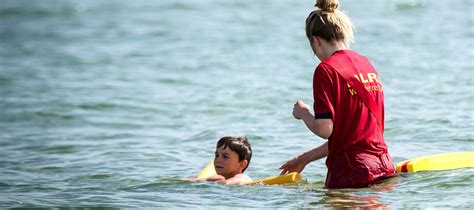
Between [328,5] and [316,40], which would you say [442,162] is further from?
[328,5]

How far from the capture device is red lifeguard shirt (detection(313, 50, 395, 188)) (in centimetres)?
590

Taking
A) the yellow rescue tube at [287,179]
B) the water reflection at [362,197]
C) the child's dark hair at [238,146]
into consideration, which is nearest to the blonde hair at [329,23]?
the water reflection at [362,197]

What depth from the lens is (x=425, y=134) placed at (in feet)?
31.8

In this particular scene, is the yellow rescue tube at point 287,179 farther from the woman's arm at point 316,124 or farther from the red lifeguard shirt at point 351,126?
the woman's arm at point 316,124

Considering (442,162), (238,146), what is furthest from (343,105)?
(238,146)

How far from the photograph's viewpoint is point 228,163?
7.64 m

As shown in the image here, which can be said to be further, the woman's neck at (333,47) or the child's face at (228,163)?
the child's face at (228,163)

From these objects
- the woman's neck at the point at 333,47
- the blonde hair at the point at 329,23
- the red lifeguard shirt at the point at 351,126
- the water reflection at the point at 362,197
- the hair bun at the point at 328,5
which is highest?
the hair bun at the point at 328,5

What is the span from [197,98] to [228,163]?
574 cm

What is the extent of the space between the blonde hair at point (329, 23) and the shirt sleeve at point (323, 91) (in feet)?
0.77

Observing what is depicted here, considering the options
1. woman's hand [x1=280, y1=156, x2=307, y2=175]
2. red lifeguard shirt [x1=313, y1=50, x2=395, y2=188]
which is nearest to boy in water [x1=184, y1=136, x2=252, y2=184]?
woman's hand [x1=280, y1=156, x2=307, y2=175]

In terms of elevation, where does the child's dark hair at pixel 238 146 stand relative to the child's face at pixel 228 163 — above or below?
above

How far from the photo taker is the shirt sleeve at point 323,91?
5.88 m

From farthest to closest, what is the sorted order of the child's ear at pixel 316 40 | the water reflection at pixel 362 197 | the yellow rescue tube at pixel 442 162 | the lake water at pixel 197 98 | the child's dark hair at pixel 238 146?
the child's dark hair at pixel 238 146 < the lake water at pixel 197 98 < the yellow rescue tube at pixel 442 162 < the water reflection at pixel 362 197 < the child's ear at pixel 316 40
